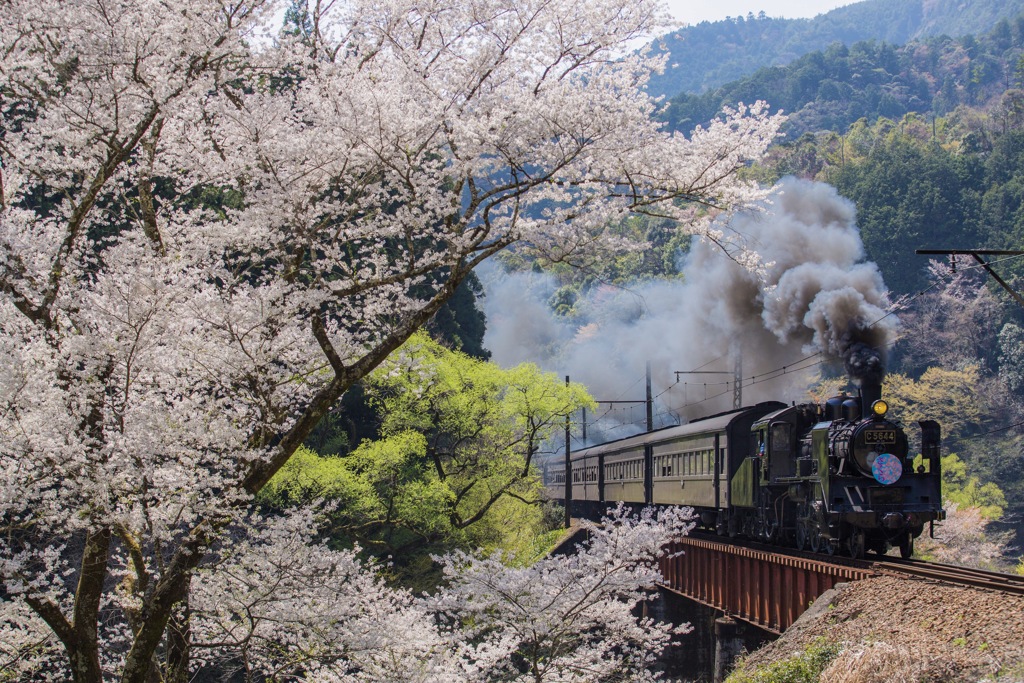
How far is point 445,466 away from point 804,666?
55.5ft

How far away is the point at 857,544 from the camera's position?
46.9 ft

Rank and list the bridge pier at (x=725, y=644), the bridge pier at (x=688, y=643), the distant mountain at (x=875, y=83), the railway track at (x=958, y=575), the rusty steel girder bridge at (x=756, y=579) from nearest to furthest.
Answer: the railway track at (x=958, y=575), the rusty steel girder bridge at (x=756, y=579), the bridge pier at (x=725, y=644), the bridge pier at (x=688, y=643), the distant mountain at (x=875, y=83)

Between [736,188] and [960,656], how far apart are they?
467cm

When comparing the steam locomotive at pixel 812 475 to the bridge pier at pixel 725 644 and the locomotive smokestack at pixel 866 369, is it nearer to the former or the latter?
the locomotive smokestack at pixel 866 369

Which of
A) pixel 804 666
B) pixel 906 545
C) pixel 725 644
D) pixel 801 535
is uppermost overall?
pixel 801 535

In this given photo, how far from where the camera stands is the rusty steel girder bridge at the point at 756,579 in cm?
1334

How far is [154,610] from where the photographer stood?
7297 mm

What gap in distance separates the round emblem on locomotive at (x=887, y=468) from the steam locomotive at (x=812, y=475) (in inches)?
0.6

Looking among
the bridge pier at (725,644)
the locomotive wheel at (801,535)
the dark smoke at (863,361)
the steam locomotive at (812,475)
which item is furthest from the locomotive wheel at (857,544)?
the bridge pier at (725,644)

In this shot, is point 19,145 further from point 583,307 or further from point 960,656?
point 583,307

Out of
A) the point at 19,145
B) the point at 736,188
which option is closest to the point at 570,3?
the point at 736,188

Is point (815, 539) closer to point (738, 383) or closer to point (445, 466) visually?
point (445, 466)

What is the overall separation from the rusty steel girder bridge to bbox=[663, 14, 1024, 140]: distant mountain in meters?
98.9

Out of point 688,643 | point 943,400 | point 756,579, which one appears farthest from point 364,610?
point 943,400
